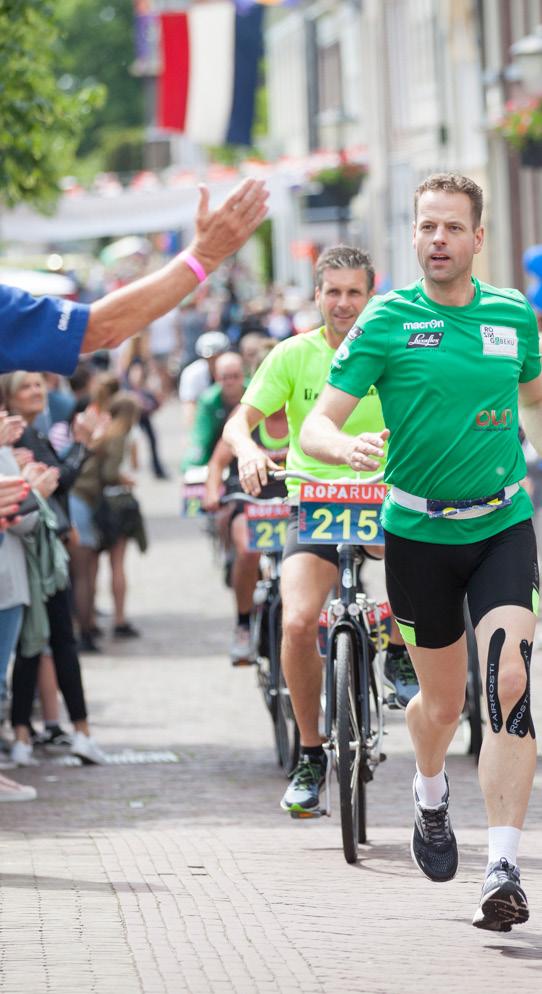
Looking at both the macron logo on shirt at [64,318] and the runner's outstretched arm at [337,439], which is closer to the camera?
the runner's outstretched arm at [337,439]

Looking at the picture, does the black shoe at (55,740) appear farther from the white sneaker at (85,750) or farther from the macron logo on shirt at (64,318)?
the macron logo on shirt at (64,318)

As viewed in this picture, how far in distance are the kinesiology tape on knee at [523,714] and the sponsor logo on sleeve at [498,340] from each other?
80 centimetres

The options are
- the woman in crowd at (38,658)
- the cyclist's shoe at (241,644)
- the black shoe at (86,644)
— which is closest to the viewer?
the woman in crowd at (38,658)

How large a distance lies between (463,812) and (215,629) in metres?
7.30

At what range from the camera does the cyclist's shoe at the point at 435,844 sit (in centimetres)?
628

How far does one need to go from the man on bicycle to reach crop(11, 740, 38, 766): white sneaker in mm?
2679

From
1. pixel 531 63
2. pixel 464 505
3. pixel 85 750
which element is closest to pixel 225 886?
pixel 464 505

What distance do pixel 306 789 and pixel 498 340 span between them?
232cm

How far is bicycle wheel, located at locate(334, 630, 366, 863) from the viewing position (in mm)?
7207

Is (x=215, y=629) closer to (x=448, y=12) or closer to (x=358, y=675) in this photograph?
(x=358, y=675)

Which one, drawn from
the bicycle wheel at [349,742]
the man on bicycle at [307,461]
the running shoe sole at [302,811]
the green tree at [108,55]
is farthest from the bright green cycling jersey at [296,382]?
the green tree at [108,55]

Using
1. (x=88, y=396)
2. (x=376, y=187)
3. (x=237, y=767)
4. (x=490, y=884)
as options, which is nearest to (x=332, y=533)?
(x=490, y=884)

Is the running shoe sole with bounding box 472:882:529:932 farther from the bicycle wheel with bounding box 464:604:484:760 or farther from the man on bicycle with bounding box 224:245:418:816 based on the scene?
the bicycle wheel with bounding box 464:604:484:760

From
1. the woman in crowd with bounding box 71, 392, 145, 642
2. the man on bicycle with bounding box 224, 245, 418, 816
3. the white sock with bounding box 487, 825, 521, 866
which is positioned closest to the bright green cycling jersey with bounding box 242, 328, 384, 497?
the man on bicycle with bounding box 224, 245, 418, 816
